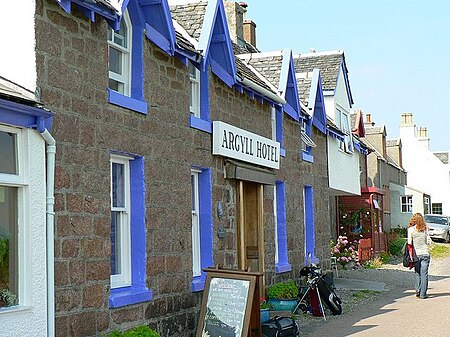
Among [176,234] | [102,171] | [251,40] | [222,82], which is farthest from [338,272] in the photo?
[102,171]

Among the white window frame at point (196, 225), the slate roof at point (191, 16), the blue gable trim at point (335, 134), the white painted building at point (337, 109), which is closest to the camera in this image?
the white window frame at point (196, 225)

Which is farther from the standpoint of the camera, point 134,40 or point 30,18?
point 134,40

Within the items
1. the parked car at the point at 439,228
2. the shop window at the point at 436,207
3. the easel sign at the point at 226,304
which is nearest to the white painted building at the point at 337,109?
the easel sign at the point at 226,304

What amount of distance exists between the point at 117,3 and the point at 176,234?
11.6ft

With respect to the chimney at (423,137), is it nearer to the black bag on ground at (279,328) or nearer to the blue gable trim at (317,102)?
the blue gable trim at (317,102)

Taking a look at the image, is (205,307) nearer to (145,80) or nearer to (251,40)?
(145,80)

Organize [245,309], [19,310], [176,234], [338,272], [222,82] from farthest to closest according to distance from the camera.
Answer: [338,272] < [222,82] < [176,234] < [245,309] < [19,310]

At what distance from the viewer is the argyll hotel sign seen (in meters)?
12.7

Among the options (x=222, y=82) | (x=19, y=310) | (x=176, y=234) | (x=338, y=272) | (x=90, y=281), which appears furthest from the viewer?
(x=338, y=272)

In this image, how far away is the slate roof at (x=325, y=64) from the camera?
24.3m

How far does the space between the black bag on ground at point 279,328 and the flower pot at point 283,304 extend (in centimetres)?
289

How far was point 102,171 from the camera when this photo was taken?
9.34 metres

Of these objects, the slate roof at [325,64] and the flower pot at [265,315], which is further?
the slate roof at [325,64]

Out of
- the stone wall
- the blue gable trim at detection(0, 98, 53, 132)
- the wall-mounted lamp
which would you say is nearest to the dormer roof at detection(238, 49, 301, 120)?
the stone wall
